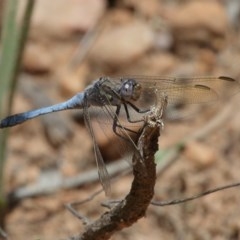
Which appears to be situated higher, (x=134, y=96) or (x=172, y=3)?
(x=134, y=96)

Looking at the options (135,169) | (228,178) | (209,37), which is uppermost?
(135,169)

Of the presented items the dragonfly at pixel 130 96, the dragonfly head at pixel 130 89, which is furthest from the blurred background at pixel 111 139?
the dragonfly head at pixel 130 89

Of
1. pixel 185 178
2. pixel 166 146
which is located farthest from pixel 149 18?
pixel 185 178

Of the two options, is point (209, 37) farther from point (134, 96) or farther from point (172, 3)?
point (134, 96)

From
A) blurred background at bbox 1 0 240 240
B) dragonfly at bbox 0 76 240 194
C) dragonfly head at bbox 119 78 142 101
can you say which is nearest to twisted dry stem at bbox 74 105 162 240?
dragonfly at bbox 0 76 240 194

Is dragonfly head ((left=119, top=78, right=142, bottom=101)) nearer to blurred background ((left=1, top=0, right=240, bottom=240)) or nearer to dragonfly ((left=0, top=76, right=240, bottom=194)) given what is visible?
dragonfly ((left=0, top=76, right=240, bottom=194))

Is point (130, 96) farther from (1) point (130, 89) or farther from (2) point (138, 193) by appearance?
(2) point (138, 193)

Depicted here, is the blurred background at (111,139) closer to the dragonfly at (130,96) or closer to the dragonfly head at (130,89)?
the dragonfly at (130,96)
